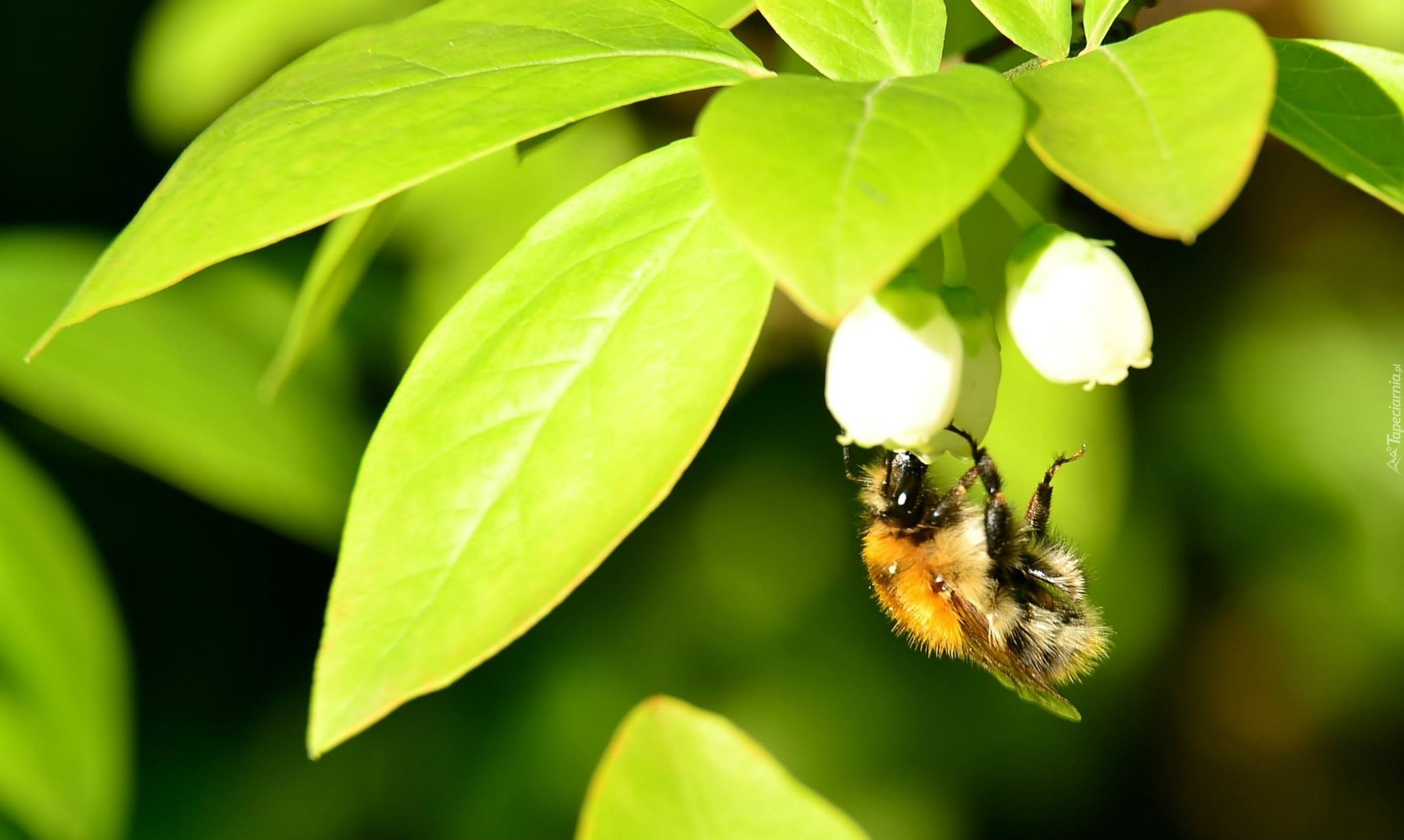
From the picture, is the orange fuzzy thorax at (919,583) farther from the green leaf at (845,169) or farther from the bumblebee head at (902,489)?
the green leaf at (845,169)

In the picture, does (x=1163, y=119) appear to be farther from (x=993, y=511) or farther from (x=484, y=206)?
(x=484, y=206)

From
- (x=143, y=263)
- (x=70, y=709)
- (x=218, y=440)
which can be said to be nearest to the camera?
(x=143, y=263)

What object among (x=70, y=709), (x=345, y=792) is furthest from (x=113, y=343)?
(x=345, y=792)

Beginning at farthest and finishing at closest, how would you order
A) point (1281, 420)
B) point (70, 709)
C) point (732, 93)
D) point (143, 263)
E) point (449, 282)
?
point (1281, 420) < point (449, 282) < point (70, 709) < point (143, 263) < point (732, 93)

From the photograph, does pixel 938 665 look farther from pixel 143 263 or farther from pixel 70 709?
pixel 143 263

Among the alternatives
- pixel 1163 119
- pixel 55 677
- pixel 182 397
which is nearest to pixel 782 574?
pixel 182 397

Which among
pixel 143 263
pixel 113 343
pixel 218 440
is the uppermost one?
pixel 143 263

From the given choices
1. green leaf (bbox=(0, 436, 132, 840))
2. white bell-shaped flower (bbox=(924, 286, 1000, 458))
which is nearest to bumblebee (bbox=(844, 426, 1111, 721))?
white bell-shaped flower (bbox=(924, 286, 1000, 458))
